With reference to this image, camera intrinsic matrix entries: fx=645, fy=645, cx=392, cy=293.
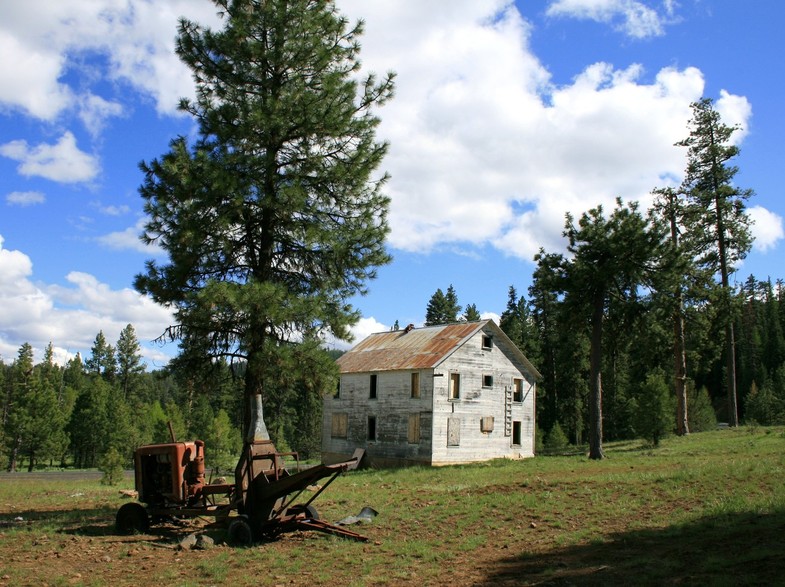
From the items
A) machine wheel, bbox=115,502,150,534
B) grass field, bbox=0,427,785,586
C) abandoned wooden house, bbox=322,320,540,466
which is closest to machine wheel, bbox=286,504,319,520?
grass field, bbox=0,427,785,586

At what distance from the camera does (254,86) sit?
17.0m

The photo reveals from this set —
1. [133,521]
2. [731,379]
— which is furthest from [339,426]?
[133,521]

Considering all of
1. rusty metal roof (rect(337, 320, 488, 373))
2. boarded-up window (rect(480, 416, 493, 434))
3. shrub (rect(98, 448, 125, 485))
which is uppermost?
rusty metal roof (rect(337, 320, 488, 373))

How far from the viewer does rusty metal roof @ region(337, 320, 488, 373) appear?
36219mm

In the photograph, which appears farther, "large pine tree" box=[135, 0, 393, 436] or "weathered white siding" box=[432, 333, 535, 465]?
"weathered white siding" box=[432, 333, 535, 465]

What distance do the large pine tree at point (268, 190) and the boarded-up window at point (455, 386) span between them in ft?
62.3

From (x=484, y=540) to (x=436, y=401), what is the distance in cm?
2239

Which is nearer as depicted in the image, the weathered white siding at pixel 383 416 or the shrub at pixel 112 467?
the shrub at pixel 112 467

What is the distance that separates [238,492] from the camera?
1294 centimetres

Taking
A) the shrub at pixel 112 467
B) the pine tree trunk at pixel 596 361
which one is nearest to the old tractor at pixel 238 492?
the shrub at pixel 112 467

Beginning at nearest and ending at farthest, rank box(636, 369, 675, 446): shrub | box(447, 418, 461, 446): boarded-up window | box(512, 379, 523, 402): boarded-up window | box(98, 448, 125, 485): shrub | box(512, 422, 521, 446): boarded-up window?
box(98, 448, 125, 485): shrub → box(636, 369, 675, 446): shrub → box(447, 418, 461, 446): boarded-up window → box(512, 422, 521, 446): boarded-up window → box(512, 379, 523, 402): boarded-up window

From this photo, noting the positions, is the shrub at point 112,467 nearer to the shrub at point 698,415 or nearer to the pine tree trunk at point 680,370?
the pine tree trunk at point 680,370

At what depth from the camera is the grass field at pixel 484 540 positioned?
9.45m

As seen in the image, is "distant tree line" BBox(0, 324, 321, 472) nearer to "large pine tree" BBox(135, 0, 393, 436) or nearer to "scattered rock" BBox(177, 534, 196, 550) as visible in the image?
"large pine tree" BBox(135, 0, 393, 436)
